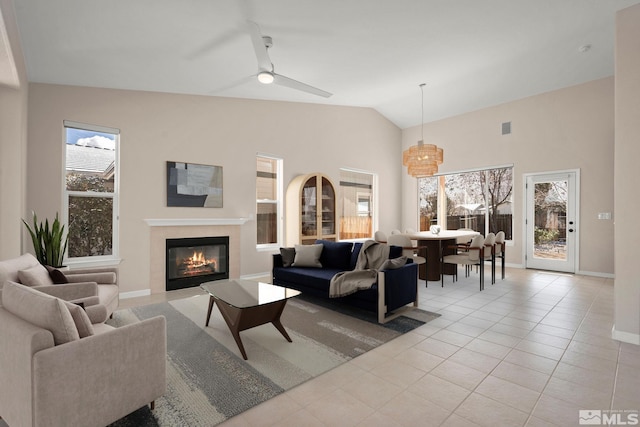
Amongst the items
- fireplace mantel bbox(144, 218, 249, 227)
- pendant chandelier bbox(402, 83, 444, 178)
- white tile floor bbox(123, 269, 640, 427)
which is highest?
pendant chandelier bbox(402, 83, 444, 178)

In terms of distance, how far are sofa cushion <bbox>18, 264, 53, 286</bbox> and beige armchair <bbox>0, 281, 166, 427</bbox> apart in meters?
0.88

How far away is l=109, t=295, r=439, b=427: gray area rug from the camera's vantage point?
6.32ft

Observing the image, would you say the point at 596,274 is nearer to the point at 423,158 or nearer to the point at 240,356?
the point at 423,158

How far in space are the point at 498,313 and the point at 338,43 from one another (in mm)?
3786

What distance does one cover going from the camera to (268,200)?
5.85 m

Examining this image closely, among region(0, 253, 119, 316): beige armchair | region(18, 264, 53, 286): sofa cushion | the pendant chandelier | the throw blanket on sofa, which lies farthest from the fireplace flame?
the pendant chandelier

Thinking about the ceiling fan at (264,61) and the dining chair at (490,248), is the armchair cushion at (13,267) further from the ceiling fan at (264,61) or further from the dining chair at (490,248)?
the dining chair at (490,248)

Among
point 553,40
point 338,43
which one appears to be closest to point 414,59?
point 338,43

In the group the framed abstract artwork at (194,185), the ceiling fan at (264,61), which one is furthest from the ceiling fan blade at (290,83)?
the framed abstract artwork at (194,185)

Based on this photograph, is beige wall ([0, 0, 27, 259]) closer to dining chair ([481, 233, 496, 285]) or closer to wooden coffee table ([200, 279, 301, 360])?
wooden coffee table ([200, 279, 301, 360])

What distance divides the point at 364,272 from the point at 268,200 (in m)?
2.86

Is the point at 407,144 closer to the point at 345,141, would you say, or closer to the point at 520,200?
the point at 345,141

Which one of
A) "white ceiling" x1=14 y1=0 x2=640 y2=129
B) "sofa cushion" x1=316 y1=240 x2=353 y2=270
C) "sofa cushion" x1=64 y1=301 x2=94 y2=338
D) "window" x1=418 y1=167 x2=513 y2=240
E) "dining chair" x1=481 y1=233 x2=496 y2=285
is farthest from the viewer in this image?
"window" x1=418 y1=167 x2=513 y2=240

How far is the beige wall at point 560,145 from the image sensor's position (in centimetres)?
556
